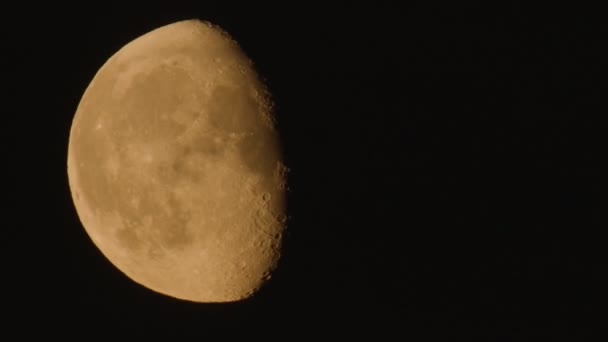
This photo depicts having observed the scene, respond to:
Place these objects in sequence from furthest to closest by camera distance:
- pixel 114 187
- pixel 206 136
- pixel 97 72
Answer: pixel 97 72 → pixel 114 187 → pixel 206 136

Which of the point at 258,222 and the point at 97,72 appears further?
the point at 97,72

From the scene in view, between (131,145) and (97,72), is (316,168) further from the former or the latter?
(97,72)

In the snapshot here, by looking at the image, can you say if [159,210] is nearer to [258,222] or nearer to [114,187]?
[114,187]

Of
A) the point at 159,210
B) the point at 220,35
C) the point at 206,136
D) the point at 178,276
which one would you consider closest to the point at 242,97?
the point at 206,136

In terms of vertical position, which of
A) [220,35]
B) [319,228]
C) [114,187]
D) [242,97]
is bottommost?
[319,228]

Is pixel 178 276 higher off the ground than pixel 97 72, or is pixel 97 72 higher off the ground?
pixel 97 72

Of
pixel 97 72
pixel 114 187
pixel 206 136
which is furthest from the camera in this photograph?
pixel 97 72
